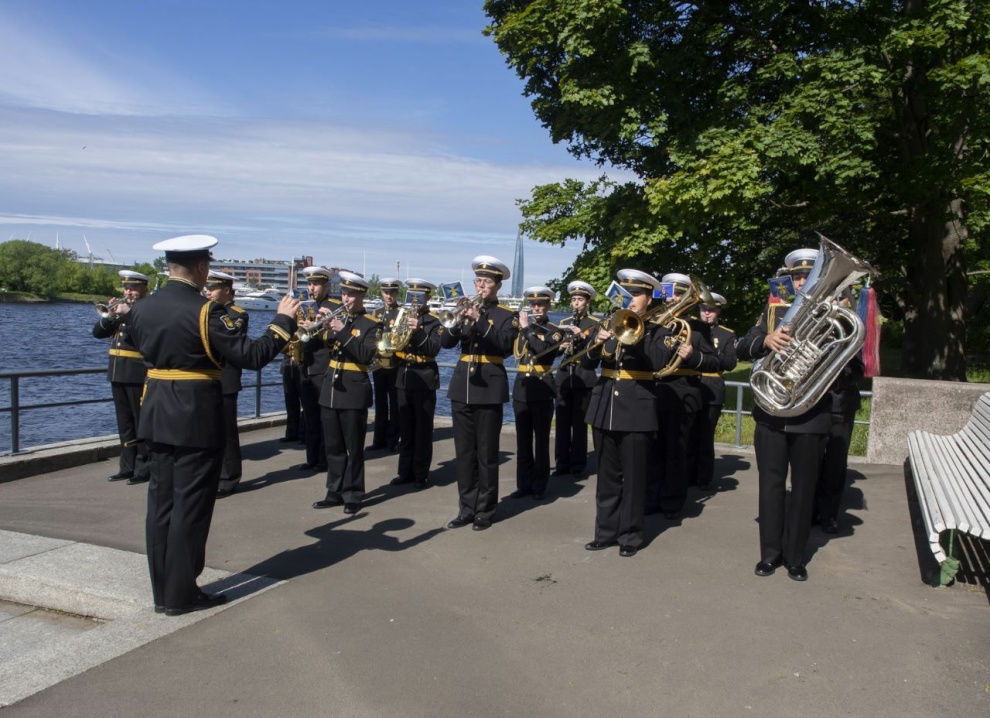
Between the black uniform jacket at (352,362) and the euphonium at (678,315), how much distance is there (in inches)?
98.0

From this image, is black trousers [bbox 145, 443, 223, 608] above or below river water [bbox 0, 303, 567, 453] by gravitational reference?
above

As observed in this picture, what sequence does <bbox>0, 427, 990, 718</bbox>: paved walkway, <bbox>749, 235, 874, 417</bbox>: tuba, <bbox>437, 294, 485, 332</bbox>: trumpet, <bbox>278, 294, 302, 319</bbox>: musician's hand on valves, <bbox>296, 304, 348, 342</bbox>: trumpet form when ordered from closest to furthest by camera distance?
<bbox>0, 427, 990, 718</bbox>: paved walkway, <bbox>278, 294, 302, 319</bbox>: musician's hand on valves, <bbox>749, 235, 874, 417</bbox>: tuba, <bbox>437, 294, 485, 332</bbox>: trumpet, <bbox>296, 304, 348, 342</bbox>: trumpet

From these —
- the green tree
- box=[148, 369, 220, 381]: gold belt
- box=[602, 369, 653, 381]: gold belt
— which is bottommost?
box=[602, 369, 653, 381]: gold belt

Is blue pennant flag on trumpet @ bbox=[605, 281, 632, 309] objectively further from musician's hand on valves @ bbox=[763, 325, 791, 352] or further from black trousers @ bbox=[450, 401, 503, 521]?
black trousers @ bbox=[450, 401, 503, 521]

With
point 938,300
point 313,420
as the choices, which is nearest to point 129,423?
point 313,420

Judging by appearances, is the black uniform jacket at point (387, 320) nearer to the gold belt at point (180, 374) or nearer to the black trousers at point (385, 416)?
the black trousers at point (385, 416)

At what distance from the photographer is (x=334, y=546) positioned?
623cm

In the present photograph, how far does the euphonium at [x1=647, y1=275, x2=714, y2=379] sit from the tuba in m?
0.74

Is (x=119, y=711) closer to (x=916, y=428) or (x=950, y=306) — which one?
(x=916, y=428)

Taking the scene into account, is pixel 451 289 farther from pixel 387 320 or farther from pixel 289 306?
pixel 289 306

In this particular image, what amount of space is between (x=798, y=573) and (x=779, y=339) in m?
1.51

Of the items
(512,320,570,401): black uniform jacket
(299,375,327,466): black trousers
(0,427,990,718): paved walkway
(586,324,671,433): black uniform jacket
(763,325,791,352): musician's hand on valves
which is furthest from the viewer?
(299,375,327,466): black trousers

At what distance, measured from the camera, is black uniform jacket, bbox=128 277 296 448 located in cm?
482

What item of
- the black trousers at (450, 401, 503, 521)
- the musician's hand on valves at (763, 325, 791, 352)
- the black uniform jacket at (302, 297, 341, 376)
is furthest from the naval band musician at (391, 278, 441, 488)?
the musician's hand on valves at (763, 325, 791, 352)
